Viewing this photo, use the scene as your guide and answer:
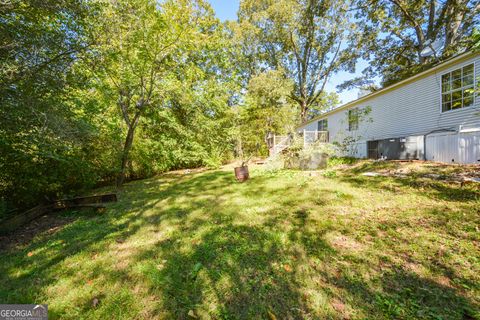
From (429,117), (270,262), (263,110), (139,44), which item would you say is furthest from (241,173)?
(263,110)

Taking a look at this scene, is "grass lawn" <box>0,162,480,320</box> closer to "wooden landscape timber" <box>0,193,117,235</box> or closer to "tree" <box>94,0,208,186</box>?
"wooden landscape timber" <box>0,193,117,235</box>

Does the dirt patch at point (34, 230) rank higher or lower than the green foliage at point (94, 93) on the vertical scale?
lower

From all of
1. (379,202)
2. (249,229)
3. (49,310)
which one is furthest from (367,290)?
(49,310)

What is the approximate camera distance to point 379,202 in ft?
12.8

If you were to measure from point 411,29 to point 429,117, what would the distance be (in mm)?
11043

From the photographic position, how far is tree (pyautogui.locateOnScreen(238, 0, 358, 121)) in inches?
701

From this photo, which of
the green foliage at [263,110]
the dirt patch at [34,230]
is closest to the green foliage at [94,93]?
the dirt patch at [34,230]

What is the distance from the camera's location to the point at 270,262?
2.36 m

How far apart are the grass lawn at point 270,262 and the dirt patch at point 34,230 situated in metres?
0.12

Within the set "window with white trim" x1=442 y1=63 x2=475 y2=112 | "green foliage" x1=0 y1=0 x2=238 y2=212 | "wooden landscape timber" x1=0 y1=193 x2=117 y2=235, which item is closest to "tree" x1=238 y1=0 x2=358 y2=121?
"green foliage" x1=0 y1=0 x2=238 y2=212

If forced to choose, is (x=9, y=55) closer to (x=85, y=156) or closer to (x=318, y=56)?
(x=85, y=156)

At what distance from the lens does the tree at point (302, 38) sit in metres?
17.8

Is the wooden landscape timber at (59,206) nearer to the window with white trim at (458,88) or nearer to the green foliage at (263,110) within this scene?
the green foliage at (263,110)

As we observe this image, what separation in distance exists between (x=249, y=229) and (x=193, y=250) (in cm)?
94
